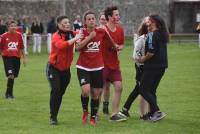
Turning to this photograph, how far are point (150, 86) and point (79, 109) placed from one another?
95.8 inches

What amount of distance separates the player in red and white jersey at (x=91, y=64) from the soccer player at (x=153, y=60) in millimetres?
859

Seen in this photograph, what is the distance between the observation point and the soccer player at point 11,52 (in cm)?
1750

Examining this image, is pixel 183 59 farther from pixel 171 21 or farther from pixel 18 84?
pixel 171 21

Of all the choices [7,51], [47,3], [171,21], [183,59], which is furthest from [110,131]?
[171,21]

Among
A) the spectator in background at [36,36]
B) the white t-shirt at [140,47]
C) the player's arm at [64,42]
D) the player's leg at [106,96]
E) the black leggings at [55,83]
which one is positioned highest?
the player's arm at [64,42]

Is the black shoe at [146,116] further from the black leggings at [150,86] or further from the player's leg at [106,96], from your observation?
the player's leg at [106,96]

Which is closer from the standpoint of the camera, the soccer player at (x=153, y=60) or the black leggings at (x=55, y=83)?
the black leggings at (x=55, y=83)

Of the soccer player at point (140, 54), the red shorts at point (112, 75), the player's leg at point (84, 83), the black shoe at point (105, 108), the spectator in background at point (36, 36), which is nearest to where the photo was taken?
the player's leg at point (84, 83)

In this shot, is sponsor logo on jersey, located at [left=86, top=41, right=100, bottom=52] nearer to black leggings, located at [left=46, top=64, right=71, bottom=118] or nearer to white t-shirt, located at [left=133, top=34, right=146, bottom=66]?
black leggings, located at [left=46, top=64, right=71, bottom=118]

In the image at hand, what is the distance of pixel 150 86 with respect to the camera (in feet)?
43.9

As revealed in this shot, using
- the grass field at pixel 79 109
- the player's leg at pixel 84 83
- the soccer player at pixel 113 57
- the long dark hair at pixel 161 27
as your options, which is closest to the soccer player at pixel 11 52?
the grass field at pixel 79 109

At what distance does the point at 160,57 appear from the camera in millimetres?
13367

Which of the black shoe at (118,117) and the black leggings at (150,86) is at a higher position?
the black leggings at (150,86)

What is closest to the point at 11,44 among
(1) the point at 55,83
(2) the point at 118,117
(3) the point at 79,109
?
(3) the point at 79,109
